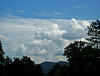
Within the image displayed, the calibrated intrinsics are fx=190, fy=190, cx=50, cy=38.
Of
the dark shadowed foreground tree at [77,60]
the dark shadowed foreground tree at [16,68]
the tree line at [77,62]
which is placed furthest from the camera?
the dark shadowed foreground tree at [16,68]

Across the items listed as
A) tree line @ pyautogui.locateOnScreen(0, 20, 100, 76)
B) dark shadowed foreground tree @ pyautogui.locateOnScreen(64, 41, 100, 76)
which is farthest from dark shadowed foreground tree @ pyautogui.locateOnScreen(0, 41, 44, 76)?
dark shadowed foreground tree @ pyautogui.locateOnScreen(64, 41, 100, 76)

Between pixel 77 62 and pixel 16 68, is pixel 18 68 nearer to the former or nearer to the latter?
pixel 16 68

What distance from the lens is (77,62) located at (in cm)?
6562

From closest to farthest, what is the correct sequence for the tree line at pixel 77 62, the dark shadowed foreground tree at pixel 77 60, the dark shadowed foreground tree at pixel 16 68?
1. the tree line at pixel 77 62
2. the dark shadowed foreground tree at pixel 77 60
3. the dark shadowed foreground tree at pixel 16 68

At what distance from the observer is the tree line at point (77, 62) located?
47.5 meters

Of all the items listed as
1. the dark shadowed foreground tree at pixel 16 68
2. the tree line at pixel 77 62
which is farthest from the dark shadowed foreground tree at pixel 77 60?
the dark shadowed foreground tree at pixel 16 68

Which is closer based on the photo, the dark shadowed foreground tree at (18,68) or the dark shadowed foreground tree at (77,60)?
the dark shadowed foreground tree at (77,60)

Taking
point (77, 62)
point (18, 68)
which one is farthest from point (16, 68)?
point (77, 62)

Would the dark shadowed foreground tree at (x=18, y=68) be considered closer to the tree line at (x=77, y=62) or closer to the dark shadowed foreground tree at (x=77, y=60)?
the tree line at (x=77, y=62)

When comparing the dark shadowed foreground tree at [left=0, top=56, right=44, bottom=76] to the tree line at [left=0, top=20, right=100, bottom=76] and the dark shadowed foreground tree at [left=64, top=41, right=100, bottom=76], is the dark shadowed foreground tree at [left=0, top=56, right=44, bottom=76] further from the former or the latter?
the dark shadowed foreground tree at [left=64, top=41, right=100, bottom=76]

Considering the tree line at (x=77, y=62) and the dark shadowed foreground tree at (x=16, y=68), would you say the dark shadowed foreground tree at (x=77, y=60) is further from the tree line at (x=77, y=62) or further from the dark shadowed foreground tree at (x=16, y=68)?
the dark shadowed foreground tree at (x=16, y=68)

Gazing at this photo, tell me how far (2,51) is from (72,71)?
24.6 m

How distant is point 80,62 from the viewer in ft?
213

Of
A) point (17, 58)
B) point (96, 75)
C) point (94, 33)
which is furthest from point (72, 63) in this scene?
point (17, 58)
